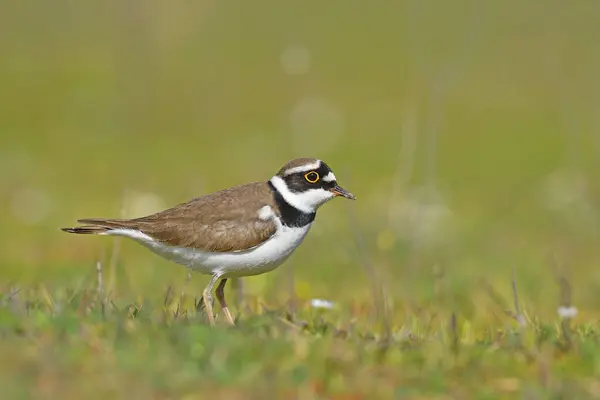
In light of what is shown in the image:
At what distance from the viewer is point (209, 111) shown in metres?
22.5

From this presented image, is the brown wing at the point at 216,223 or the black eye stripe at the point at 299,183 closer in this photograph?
the brown wing at the point at 216,223

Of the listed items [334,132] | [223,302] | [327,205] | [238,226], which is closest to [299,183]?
[238,226]

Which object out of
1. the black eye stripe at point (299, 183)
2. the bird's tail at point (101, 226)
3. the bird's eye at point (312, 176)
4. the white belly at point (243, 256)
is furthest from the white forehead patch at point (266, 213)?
the bird's tail at point (101, 226)

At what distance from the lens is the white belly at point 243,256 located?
746cm

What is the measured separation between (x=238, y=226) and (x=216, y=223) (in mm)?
185

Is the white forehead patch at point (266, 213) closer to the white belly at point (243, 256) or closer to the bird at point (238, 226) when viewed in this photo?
the bird at point (238, 226)

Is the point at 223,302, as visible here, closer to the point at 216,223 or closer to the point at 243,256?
the point at 243,256

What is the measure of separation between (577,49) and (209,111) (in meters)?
9.23

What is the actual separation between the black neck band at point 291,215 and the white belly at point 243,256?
0.04 metres

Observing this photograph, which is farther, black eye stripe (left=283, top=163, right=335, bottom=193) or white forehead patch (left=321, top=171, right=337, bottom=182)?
white forehead patch (left=321, top=171, right=337, bottom=182)

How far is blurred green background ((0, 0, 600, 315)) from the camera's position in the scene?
11289 mm

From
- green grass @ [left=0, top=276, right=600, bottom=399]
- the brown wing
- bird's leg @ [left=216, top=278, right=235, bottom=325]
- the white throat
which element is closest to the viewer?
green grass @ [left=0, top=276, right=600, bottom=399]

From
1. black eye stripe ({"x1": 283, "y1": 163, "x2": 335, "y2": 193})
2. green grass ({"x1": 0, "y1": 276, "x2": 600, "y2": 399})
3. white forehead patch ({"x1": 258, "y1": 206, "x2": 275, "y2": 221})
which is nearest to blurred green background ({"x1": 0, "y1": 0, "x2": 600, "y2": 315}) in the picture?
black eye stripe ({"x1": 283, "y1": 163, "x2": 335, "y2": 193})

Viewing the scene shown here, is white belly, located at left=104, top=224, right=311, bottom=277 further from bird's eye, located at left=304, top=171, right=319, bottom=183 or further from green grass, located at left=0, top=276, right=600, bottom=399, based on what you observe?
green grass, located at left=0, top=276, right=600, bottom=399
